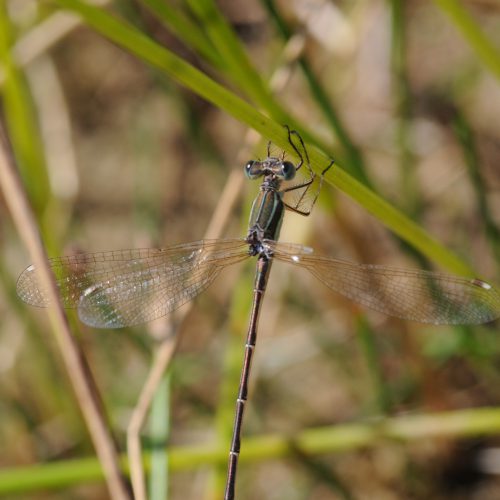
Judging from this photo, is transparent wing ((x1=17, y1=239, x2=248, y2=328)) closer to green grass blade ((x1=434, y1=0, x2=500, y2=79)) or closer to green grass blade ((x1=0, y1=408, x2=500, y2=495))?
green grass blade ((x1=0, y1=408, x2=500, y2=495))

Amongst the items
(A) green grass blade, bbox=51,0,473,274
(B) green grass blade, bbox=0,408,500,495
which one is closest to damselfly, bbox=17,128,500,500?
(B) green grass blade, bbox=0,408,500,495

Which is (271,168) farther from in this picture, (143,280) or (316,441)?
(316,441)

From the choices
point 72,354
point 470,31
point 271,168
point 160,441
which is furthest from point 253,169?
point 72,354

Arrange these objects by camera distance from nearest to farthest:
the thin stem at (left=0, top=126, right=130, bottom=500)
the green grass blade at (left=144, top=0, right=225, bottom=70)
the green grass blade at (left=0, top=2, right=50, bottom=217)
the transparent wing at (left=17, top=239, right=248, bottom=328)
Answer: the thin stem at (left=0, top=126, right=130, bottom=500)
the green grass blade at (left=144, top=0, right=225, bottom=70)
the green grass blade at (left=0, top=2, right=50, bottom=217)
the transparent wing at (left=17, top=239, right=248, bottom=328)

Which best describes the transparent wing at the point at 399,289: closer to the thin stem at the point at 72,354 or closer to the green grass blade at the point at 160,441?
the green grass blade at the point at 160,441

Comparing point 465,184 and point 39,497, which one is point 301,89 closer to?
point 465,184

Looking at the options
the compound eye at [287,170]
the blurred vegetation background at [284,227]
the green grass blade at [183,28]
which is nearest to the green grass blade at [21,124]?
the blurred vegetation background at [284,227]

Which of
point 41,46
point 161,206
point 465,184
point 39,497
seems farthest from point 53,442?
point 465,184
